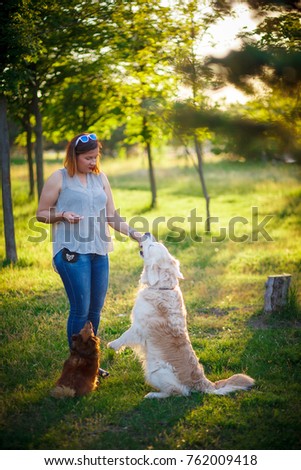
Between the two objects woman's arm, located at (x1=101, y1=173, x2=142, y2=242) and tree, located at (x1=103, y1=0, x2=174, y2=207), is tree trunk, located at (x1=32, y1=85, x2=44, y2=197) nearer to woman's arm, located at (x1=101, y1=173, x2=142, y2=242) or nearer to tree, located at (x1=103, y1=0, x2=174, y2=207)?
tree, located at (x1=103, y1=0, x2=174, y2=207)

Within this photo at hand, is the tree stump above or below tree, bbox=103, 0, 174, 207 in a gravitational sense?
below

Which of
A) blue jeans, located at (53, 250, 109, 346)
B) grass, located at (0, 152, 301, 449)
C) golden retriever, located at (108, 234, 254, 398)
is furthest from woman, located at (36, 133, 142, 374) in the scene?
grass, located at (0, 152, 301, 449)

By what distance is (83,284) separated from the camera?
4.23m

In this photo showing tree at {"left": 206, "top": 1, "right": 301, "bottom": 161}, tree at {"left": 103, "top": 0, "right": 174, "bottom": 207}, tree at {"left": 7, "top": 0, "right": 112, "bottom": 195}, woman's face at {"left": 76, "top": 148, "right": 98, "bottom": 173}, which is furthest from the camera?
tree at {"left": 103, "top": 0, "right": 174, "bottom": 207}

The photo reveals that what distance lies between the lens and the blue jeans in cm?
420

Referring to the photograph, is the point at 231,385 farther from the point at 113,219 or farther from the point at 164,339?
the point at 113,219

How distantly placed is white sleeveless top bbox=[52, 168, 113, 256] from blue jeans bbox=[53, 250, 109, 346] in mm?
93

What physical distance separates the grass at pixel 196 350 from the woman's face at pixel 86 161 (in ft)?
6.81

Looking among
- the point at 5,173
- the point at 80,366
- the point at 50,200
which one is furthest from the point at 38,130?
the point at 80,366

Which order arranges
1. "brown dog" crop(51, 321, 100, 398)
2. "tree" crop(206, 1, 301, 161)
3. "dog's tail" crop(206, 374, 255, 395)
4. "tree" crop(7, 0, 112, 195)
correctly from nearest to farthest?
"brown dog" crop(51, 321, 100, 398) → "dog's tail" crop(206, 374, 255, 395) → "tree" crop(206, 1, 301, 161) → "tree" crop(7, 0, 112, 195)

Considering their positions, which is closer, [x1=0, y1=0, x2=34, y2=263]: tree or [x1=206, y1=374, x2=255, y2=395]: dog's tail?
[x1=206, y1=374, x2=255, y2=395]: dog's tail

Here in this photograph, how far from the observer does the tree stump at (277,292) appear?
262 inches

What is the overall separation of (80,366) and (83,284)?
75 cm

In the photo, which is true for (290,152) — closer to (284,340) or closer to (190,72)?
(190,72)
